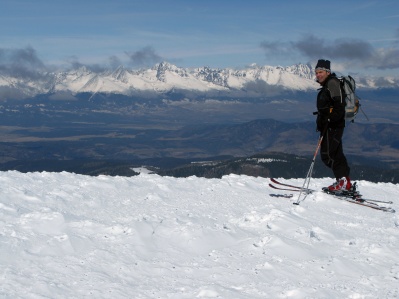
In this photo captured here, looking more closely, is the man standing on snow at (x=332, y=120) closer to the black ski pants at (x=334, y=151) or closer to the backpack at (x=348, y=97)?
the black ski pants at (x=334, y=151)

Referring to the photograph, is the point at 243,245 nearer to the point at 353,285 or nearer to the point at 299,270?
the point at 299,270

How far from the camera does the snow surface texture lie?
18.8 ft

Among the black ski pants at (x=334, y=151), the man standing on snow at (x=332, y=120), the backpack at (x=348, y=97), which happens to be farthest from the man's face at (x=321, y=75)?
the black ski pants at (x=334, y=151)

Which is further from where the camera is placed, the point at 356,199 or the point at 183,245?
the point at 356,199

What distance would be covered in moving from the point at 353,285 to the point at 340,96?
597 cm

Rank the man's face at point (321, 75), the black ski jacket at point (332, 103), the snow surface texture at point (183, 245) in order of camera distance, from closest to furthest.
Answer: the snow surface texture at point (183, 245), the black ski jacket at point (332, 103), the man's face at point (321, 75)

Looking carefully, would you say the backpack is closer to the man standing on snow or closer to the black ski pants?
the man standing on snow

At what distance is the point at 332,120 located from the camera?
1138 cm

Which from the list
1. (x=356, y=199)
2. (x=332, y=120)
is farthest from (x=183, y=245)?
(x=356, y=199)

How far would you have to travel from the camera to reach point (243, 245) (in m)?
7.51

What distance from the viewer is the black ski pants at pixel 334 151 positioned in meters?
11.6

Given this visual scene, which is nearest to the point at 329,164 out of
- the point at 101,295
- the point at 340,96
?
the point at 340,96

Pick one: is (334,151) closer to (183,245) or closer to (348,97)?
(348,97)

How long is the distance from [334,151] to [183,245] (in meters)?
6.06
